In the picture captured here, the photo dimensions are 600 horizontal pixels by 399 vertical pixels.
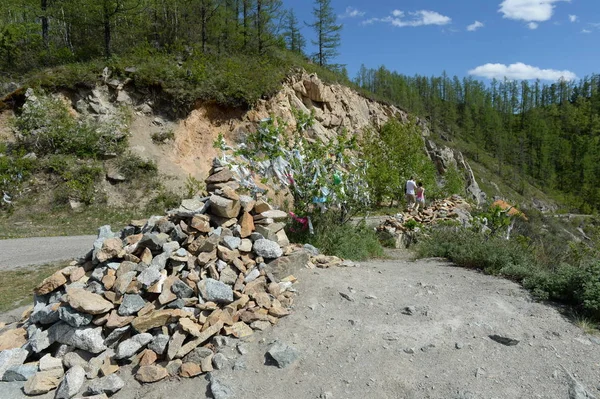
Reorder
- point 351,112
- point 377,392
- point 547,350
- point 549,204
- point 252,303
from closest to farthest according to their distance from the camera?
point 377,392, point 547,350, point 252,303, point 351,112, point 549,204

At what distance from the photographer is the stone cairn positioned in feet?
12.1

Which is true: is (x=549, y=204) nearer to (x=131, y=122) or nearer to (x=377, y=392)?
(x=131, y=122)

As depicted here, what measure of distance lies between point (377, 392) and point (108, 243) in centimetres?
369

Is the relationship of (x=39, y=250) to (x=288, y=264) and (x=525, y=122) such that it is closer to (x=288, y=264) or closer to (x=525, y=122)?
(x=288, y=264)

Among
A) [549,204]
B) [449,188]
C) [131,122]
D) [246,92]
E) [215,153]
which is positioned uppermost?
[246,92]

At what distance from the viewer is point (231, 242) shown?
16.2 feet

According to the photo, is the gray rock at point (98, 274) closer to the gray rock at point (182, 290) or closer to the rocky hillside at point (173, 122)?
the gray rock at point (182, 290)

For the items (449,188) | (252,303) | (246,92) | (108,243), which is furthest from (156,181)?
(449,188)

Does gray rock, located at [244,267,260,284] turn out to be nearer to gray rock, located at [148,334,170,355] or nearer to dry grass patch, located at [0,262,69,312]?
gray rock, located at [148,334,170,355]

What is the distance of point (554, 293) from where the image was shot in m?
4.85

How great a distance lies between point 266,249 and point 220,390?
206 cm

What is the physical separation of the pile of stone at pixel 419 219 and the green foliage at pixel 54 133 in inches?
465

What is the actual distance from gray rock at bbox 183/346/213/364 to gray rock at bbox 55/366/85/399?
945 mm

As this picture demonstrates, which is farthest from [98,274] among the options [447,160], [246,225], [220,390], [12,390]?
[447,160]
